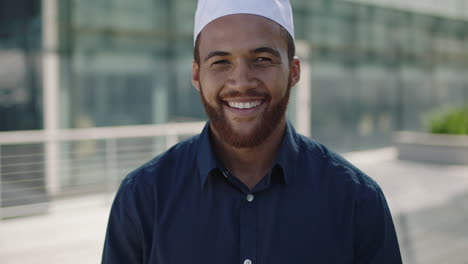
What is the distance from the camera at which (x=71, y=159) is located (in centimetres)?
738

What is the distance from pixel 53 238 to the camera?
5410 millimetres

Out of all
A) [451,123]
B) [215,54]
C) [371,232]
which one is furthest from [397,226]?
[451,123]

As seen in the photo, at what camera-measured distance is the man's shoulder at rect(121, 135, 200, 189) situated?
1719 millimetres

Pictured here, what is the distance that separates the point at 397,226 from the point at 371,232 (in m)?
4.36

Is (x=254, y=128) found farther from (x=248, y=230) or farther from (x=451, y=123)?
(x=451, y=123)

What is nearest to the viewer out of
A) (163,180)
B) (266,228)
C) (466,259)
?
(266,228)

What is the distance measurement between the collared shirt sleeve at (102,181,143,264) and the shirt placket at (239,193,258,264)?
0.36 metres

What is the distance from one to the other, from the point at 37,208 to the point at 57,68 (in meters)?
2.28

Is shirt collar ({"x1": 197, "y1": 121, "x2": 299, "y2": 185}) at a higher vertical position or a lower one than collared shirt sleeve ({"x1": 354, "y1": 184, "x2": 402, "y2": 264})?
higher

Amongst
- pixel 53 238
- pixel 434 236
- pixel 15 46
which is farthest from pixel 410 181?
pixel 15 46

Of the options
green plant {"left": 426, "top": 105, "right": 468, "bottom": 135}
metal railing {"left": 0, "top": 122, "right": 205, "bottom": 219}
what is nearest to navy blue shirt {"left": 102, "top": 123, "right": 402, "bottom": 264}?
metal railing {"left": 0, "top": 122, "right": 205, "bottom": 219}

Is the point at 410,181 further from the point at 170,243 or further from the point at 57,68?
the point at 170,243

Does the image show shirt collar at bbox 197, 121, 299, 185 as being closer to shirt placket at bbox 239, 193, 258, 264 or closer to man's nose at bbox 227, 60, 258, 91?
shirt placket at bbox 239, 193, 258, 264

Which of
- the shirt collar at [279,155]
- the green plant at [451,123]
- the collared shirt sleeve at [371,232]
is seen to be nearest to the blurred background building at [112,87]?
the green plant at [451,123]
